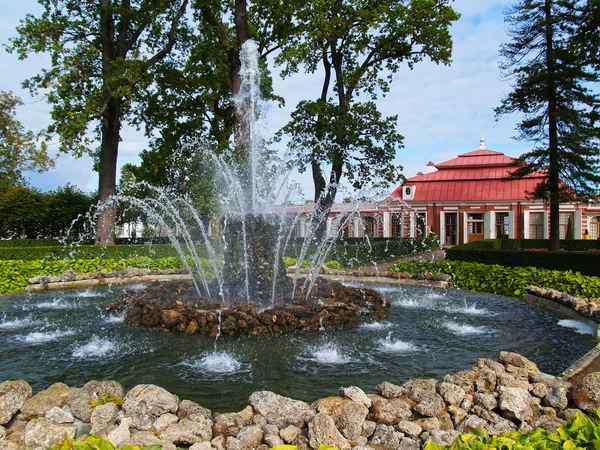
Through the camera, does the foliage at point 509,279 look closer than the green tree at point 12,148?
Yes

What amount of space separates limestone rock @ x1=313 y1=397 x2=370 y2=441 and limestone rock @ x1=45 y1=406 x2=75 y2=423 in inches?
71.3

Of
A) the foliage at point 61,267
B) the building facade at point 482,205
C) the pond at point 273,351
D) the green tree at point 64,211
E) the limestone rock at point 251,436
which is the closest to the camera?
the limestone rock at point 251,436

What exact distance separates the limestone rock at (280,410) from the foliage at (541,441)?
1067 mm

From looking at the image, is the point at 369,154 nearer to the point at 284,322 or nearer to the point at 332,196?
the point at 332,196

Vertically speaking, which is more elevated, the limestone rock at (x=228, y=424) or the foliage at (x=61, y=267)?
the foliage at (x=61, y=267)

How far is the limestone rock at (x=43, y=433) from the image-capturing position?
2846 millimetres

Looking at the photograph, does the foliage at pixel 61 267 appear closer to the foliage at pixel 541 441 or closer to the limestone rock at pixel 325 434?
the limestone rock at pixel 325 434

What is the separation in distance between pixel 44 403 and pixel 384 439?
2.58m

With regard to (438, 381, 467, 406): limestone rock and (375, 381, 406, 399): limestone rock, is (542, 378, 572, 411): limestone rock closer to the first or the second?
(438, 381, 467, 406): limestone rock

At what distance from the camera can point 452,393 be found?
137 inches

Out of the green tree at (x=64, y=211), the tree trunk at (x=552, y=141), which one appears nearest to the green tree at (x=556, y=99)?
the tree trunk at (x=552, y=141)

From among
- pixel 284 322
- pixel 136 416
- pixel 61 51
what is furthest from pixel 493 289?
pixel 61 51

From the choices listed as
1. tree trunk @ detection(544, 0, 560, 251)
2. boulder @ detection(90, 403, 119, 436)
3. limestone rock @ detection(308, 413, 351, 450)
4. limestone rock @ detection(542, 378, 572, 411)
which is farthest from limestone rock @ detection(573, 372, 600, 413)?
tree trunk @ detection(544, 0, 560, 251)

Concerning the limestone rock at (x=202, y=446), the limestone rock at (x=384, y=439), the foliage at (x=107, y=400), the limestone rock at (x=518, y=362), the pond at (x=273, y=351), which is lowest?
the pond at (x=273, y=351)
